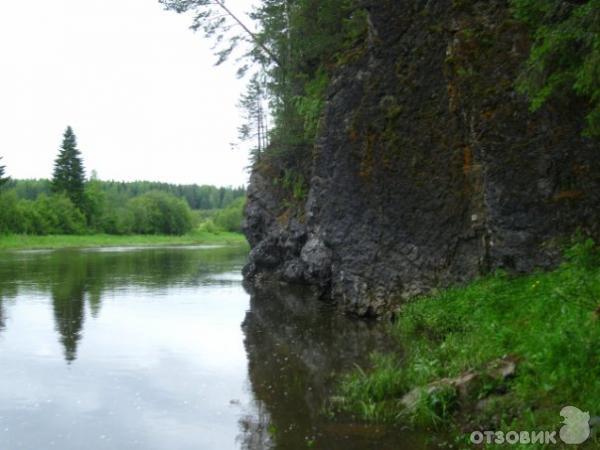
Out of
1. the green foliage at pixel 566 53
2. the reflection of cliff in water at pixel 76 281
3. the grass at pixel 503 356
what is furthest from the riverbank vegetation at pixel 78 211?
the green foliage at pixel 566 53

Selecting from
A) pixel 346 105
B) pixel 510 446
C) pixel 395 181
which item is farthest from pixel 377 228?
pixel 510 446

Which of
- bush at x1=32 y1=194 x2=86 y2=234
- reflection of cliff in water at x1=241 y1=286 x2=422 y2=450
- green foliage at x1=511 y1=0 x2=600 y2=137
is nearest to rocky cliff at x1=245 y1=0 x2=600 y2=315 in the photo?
Result: green foliage at x1=511 y1=0 x2=600 y2=137

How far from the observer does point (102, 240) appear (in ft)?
277

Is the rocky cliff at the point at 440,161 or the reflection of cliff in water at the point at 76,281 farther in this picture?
the reflection of cliff in water at the point at 76,281

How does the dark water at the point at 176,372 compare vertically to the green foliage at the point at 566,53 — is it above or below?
below

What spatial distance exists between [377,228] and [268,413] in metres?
8.99

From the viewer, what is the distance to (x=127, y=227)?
97312 millimetres

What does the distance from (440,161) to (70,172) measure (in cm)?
7982

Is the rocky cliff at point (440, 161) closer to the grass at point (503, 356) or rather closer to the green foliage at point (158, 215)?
the grass at point (503, 356)

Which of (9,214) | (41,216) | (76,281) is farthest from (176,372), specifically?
(41,216)

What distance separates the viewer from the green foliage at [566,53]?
26.7 feet

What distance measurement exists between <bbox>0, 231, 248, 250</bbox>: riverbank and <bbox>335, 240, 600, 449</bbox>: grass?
205 feet

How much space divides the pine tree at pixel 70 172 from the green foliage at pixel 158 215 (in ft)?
44.6

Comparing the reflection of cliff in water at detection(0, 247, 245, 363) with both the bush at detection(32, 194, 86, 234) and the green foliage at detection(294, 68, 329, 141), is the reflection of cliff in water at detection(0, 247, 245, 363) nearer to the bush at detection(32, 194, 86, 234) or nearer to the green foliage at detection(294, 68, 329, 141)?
the green foliage at detection(294, 68, 329, 141)
